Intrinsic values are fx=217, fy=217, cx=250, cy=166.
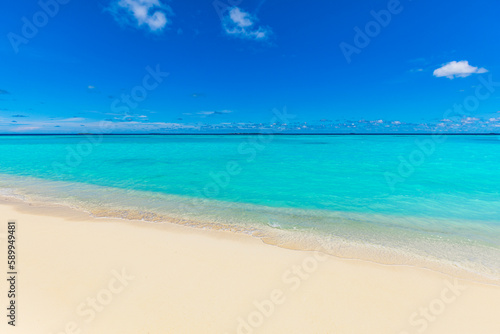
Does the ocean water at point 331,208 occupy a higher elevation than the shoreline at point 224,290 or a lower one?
higher

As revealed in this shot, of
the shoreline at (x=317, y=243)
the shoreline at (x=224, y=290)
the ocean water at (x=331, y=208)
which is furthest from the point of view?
the ocean water at (x=331, y=208)


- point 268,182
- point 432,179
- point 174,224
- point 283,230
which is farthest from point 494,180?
point 174,224

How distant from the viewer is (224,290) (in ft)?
12.7

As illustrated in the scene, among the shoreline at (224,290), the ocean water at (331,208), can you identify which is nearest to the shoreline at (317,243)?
the ocean water at (331,208)

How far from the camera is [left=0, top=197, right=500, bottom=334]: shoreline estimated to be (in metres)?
3.26

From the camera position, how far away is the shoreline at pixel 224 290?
326cm

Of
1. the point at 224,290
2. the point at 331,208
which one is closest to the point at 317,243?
the point at 224,290

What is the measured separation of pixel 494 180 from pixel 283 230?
56.3ft

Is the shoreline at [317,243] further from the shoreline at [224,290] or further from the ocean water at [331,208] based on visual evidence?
the shoreline at [224,290]

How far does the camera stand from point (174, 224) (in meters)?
6.87

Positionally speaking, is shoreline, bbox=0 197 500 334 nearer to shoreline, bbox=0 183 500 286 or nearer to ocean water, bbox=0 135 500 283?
shoreline, bbox=0 183 500 286

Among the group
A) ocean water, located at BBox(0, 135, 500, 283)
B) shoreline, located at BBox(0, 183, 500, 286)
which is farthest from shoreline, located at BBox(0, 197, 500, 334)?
ocean water, located at BBox(0, 135, 500, 283)

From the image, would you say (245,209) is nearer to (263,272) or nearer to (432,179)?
(263,272)

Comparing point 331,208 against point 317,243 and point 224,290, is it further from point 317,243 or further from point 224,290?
point 224,290
